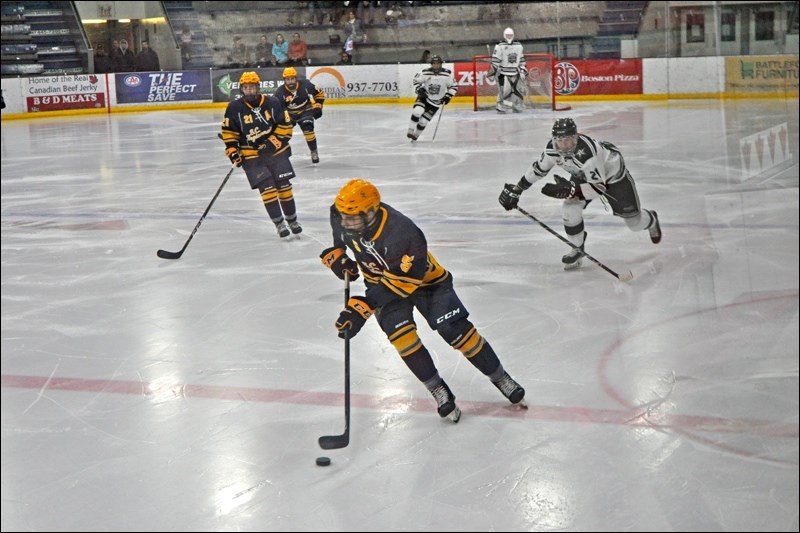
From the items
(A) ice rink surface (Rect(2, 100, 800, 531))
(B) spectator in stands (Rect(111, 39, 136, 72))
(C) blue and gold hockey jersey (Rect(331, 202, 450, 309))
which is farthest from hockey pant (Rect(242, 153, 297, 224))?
(B) spectator in stands (Rect(111, 39, 136, 72))

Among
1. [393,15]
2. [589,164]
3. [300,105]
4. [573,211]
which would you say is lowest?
[573,211]

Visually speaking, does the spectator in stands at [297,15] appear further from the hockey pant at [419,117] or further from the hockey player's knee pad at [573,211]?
the hockey player's knee pad at [573,211]

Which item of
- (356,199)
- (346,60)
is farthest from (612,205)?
(346,60)

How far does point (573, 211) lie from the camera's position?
5594 mm

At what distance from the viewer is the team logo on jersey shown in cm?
324

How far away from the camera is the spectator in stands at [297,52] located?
19016 millimetres

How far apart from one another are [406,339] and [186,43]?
1731 cm

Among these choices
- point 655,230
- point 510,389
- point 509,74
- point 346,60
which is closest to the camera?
point 510,389

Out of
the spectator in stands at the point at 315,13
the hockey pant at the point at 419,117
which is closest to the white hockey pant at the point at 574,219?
the hockey pant at the point at 419,117

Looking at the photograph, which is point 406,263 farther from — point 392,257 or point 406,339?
point 406,339

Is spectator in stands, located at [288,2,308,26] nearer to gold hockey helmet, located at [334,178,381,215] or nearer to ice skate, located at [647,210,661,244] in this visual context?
ice skate, located at [647,210,661,244]

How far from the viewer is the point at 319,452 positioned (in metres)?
3.19

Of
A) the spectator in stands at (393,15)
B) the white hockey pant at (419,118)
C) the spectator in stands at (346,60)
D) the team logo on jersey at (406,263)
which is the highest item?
the spectator in stands at (393,15)

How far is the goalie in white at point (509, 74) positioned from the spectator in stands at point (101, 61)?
722 cm
